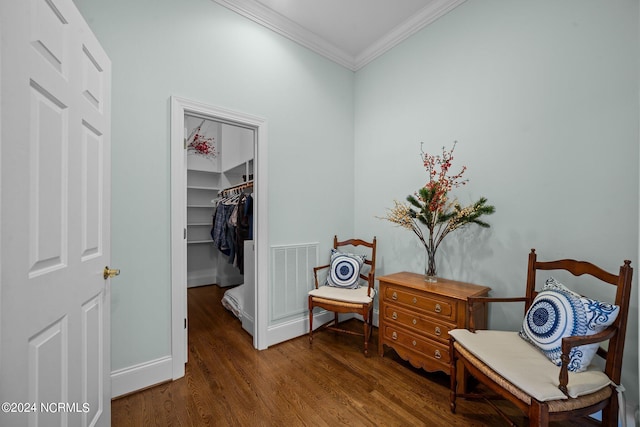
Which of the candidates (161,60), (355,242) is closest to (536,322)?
(355,242)

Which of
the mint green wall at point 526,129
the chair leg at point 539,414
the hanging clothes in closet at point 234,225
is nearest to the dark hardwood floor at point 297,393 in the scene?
the chair leg at point 539,414

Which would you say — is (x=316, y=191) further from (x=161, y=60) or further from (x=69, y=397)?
(x=69, y=397)

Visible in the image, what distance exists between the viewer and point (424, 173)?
8.41 ft

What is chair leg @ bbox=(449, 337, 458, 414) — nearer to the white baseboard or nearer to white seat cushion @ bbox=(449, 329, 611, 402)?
white seat cushion @ bbox=(449, 329, 611, 402)

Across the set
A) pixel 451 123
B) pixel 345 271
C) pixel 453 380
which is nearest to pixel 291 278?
pixel 345 271

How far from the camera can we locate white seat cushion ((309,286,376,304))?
238 centimetres

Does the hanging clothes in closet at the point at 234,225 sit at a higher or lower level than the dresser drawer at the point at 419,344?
higher

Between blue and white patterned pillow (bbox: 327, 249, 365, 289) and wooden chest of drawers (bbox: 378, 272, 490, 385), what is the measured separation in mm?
389

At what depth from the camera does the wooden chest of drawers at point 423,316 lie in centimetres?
190

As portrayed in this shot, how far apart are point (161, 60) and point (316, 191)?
5.77ft

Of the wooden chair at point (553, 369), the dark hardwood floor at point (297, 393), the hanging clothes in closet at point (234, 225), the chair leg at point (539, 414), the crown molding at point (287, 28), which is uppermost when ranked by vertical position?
the crown molding at point (287, 28)

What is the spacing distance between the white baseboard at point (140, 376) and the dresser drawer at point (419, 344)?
5.87 feet

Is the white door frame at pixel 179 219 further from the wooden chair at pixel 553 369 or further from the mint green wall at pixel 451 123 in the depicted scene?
the wooden chair at pixel 553 369

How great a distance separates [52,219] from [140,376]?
154cm
